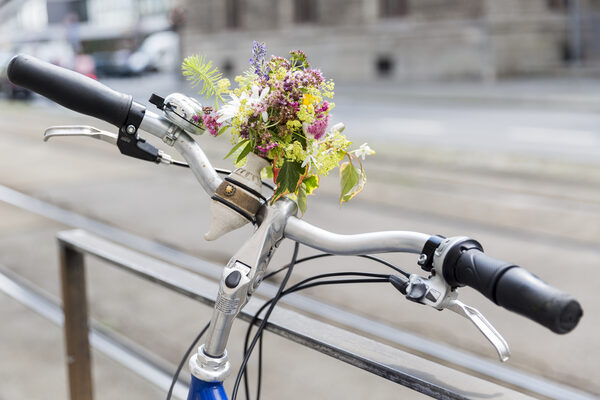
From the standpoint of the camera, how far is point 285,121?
1.18m

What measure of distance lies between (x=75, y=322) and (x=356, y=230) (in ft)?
12.6

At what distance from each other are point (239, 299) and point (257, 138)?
0.98ft

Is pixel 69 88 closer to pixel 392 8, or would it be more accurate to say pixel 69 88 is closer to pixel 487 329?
pixel 487 329

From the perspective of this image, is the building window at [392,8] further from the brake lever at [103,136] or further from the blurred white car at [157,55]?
the brake lever at [103,136]

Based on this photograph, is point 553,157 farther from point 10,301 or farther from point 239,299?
point 239,299

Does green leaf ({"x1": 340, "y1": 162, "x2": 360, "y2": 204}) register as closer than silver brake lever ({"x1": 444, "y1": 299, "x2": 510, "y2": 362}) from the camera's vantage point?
No

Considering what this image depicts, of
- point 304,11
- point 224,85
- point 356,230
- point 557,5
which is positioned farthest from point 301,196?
point 304,11

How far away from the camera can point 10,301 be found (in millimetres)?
4113

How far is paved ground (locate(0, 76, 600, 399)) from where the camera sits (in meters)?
3.29

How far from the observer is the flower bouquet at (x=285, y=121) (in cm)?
117

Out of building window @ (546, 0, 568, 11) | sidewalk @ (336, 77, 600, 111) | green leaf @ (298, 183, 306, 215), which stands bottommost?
sidewalk @ (336, 77, 600, 111)


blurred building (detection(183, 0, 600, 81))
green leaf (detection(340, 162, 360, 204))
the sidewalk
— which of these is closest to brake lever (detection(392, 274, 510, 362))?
green leaf (detection(340, 162, 360, 204))

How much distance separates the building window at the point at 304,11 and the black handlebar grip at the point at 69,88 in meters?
26.6

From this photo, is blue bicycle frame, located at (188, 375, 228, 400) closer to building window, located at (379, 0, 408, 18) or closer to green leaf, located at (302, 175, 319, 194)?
green leaf, located at (302, 175, 319, 194)
